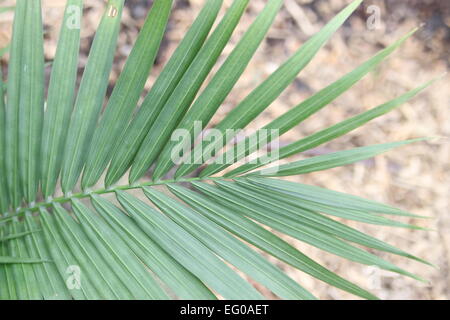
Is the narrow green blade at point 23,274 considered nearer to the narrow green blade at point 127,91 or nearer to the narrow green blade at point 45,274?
the narrow green blade at point 45,274

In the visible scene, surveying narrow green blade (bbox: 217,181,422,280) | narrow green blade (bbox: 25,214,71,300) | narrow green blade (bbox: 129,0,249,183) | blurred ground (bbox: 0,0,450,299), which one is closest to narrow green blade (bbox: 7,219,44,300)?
narrow green blade (bbox: 25,214,71,300)

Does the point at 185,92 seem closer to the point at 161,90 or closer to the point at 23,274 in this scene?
the point at 161,90

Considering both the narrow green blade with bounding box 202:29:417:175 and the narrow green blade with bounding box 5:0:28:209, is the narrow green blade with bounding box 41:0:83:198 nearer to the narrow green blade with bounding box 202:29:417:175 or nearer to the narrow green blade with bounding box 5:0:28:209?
the narrow green blade with bounding box 5:0:28:209

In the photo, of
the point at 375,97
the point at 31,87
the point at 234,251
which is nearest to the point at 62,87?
the point at 31,87

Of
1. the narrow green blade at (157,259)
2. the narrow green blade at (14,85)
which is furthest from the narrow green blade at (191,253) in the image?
the narrow green blade at (14,85)

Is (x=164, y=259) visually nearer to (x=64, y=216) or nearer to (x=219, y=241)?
(x=219, y=241)

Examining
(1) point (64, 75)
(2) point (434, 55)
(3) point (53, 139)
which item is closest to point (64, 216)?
(3) point (53, 139)
